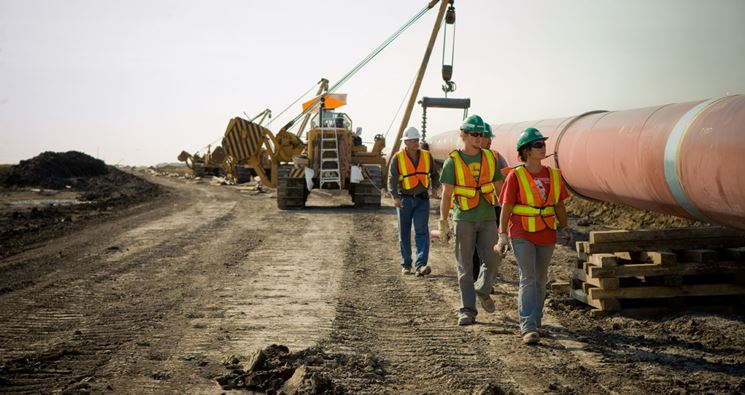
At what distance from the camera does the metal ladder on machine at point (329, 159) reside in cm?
1755

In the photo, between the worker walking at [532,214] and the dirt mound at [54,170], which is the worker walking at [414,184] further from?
the dirt mound at [54,170]

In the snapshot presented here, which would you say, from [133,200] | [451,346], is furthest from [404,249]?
[133,200]

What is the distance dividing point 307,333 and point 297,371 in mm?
1197

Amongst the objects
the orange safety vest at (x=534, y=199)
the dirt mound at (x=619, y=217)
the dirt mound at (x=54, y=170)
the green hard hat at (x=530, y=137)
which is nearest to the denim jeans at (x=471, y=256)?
the orange safety vest at (x=534, y=199)

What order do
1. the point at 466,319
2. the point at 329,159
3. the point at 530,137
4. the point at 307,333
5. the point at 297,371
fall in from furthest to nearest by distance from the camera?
the point at 329,159
the point at 466,319
the point at 307,333
the point at 530,137
the point at 297,371

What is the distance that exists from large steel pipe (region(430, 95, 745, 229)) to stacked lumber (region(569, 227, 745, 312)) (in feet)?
1.15

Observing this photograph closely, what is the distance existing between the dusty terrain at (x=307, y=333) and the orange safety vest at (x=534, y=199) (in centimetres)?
102

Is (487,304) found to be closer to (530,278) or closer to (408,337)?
(530,278)

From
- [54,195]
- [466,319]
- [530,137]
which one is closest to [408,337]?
[466,319]

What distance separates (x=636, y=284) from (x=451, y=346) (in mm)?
2301

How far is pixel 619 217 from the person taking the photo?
1317 centimetres

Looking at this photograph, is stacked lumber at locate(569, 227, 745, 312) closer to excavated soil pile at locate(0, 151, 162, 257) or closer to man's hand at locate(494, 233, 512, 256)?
man's hand at locate(494, 233, 512, 256)

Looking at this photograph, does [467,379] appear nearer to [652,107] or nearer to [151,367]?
[151,367]

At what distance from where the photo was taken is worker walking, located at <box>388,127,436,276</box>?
847cm
